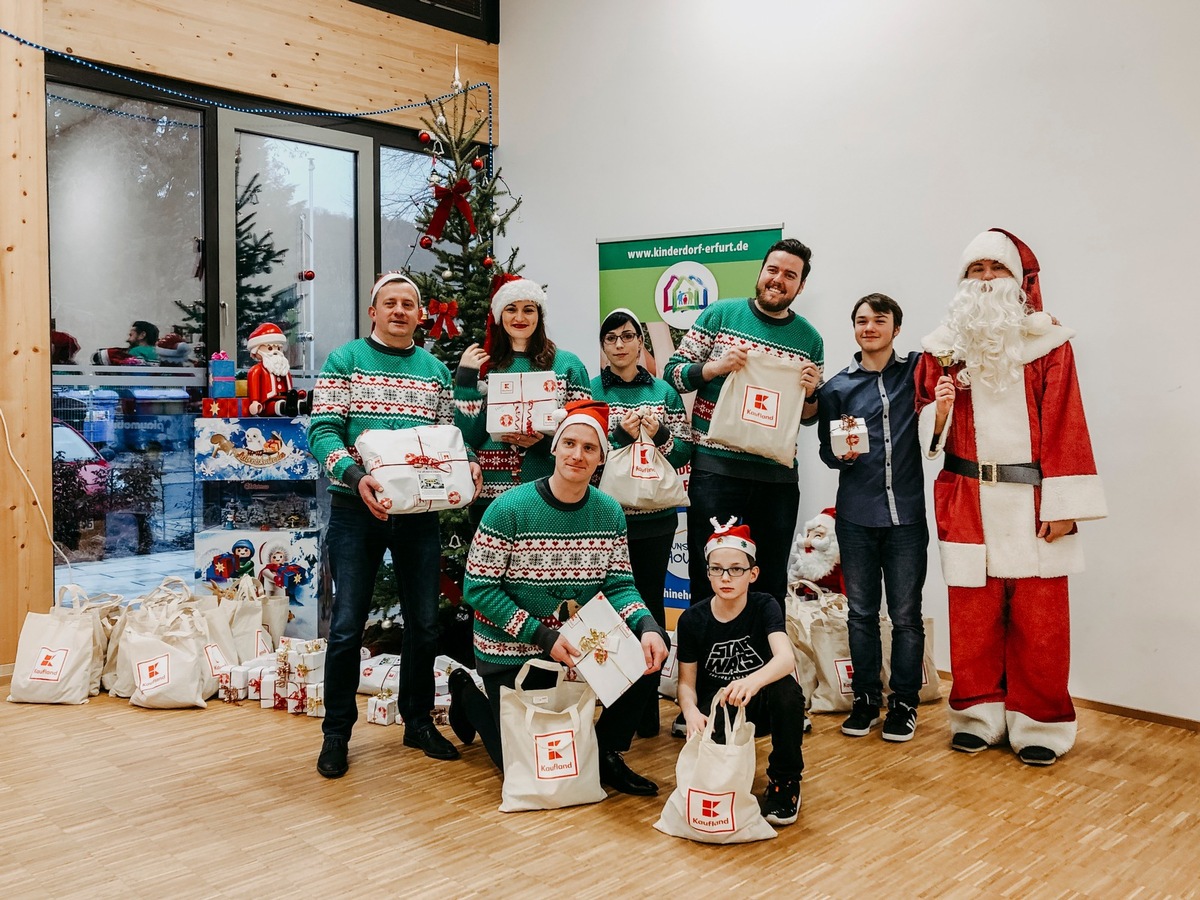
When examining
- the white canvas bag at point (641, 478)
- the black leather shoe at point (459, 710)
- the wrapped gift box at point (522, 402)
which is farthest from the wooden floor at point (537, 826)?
the wrapped gift box at point (522, 402)

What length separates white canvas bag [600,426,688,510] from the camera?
3.49m

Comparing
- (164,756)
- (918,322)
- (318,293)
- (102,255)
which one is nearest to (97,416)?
(102,255)

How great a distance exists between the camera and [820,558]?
432cm

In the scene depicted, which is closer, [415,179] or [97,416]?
[97,416]

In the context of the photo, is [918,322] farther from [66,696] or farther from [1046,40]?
[66,696]

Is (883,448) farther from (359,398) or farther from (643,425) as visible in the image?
(359,398)

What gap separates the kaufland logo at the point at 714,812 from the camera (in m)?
2.65

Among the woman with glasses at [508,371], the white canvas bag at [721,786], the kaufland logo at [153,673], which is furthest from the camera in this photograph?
the kaufland logo at [153,673]

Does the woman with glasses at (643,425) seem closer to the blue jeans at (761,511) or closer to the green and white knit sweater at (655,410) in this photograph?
the green and white knit sweater at (655,410)

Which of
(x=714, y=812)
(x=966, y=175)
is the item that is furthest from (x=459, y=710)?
(x=966, y=175)

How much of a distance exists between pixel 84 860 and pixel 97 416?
2.73 m

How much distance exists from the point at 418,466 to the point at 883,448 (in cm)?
167

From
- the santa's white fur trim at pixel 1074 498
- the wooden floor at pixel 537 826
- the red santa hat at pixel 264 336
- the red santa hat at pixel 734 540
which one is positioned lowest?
the wooden floor at pixel 537 826

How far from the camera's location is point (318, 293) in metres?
5.63
